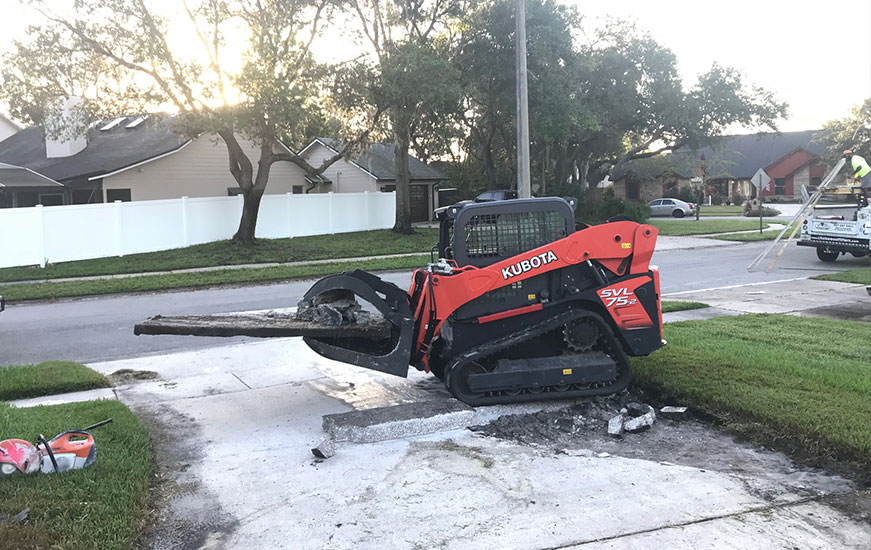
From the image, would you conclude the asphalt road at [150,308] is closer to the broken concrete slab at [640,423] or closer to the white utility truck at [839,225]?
the white utility truck at [839,225]

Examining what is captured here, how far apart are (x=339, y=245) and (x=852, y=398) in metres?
21.3

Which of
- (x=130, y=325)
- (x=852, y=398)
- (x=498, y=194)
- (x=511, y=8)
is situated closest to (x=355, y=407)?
(x=498, y=194)

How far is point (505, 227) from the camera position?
22.0 ft

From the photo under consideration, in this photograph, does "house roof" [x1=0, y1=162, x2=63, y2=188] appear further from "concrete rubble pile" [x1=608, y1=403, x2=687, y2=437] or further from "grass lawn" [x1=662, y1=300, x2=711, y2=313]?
"concrete rubble pile" [x1=608, y1=403, x2=687, y2=437]

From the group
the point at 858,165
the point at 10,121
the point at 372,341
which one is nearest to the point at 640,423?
the point at 372,341

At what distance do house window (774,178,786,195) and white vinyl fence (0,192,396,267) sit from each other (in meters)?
56.7

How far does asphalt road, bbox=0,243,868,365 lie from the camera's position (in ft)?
33.4

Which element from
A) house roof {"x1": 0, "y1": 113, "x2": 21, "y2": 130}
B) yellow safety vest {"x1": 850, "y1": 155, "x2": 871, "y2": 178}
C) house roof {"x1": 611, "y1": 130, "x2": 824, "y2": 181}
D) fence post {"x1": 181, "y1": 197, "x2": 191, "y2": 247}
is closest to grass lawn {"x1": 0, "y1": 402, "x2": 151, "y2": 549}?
yellow safety vest {"x1": 850, "y1": 155, "x2": 871, "y2": 178}

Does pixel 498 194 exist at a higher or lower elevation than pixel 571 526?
higher

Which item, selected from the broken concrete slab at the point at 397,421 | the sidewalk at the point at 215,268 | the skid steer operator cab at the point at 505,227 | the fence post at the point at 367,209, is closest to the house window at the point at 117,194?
the sidewalk at the point at 215,268

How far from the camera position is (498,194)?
7.34m

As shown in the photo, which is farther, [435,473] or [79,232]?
[79,232]

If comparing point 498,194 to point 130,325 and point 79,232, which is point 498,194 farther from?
point 79,232

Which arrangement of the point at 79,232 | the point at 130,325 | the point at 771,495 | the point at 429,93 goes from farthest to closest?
the point at 429,93
the point at 79,232
the point at 130,325
the point at 771,495
